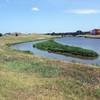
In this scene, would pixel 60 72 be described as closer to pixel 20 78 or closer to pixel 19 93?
pixel 20 78

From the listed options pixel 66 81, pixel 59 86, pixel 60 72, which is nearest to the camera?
pixel 59 86

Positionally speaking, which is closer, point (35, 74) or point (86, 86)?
point (86, 86)

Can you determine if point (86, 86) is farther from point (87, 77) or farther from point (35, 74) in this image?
point (35, 74)

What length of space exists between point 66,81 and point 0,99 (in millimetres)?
6504

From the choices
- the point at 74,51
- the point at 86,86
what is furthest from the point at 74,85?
the point at 74,51

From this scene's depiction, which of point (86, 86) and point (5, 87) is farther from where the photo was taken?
point (86, 86)

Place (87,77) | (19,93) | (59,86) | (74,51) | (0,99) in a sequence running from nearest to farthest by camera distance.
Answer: (0,99), (19,93), (59,86), (87,77), (74,51)

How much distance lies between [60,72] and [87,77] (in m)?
2.52

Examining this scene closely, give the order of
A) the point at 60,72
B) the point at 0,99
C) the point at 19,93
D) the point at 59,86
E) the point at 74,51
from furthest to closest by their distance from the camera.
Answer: the point at 74,51 → the point at 60,72 → the point at 59,86 → the point at 19,93 → the point at 0,99

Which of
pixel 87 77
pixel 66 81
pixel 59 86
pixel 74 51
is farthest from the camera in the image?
pixel 74 51

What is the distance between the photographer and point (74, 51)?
58906 mm

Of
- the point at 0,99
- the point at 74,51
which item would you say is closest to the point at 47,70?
the point at 0,99

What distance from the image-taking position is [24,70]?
78.6 feet

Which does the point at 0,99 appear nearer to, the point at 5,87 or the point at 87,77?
the point at 5,87
